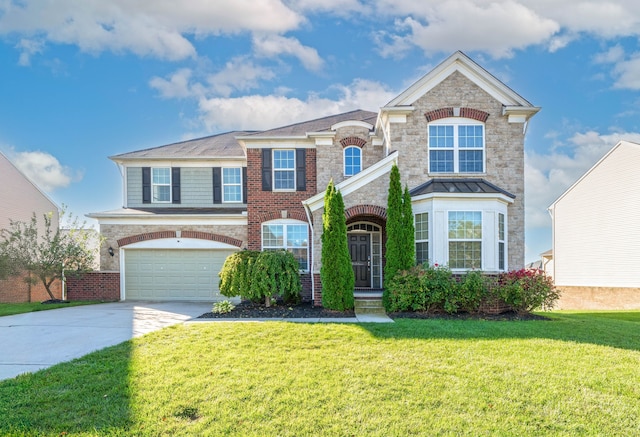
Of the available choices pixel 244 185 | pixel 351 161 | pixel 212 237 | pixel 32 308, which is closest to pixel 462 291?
pixel 351 161

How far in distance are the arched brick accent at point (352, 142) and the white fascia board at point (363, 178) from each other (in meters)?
2.64

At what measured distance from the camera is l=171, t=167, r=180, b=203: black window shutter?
53.6 ft

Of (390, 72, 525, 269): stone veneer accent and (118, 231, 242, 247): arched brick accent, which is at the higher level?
(390, 72, 525, 269): stone veneer accent

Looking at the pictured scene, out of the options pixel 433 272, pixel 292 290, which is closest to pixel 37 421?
pixel 292 290

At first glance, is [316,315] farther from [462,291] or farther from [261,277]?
[462,291]

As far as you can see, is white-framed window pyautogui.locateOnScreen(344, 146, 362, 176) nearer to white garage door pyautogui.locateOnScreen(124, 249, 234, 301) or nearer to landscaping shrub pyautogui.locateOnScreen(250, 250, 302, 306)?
landscaping shrub pyautogui.locateOnScreen(250, 250, 302, 306)

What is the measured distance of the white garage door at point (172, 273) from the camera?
1523 centimetres

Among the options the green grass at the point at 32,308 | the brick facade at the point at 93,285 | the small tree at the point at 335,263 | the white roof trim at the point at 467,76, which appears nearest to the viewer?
the small tree at the point at 335,263

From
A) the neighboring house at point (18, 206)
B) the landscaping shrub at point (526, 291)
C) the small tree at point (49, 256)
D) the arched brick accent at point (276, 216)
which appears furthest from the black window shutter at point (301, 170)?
the neighboring house at point (18, 206)

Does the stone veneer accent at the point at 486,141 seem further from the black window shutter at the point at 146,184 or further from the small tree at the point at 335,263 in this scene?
the black window shutter at the point at 146,184

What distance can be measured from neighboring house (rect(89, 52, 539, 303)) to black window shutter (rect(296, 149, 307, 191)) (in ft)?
0.13

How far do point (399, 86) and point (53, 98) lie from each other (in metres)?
12.6

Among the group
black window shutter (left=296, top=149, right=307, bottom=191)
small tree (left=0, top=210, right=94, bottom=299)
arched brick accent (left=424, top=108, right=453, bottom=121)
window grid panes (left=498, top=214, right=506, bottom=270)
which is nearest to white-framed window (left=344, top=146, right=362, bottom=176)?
black window shutter (left=296, top=149, right=307, bottom=191)

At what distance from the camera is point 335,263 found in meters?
10.9
